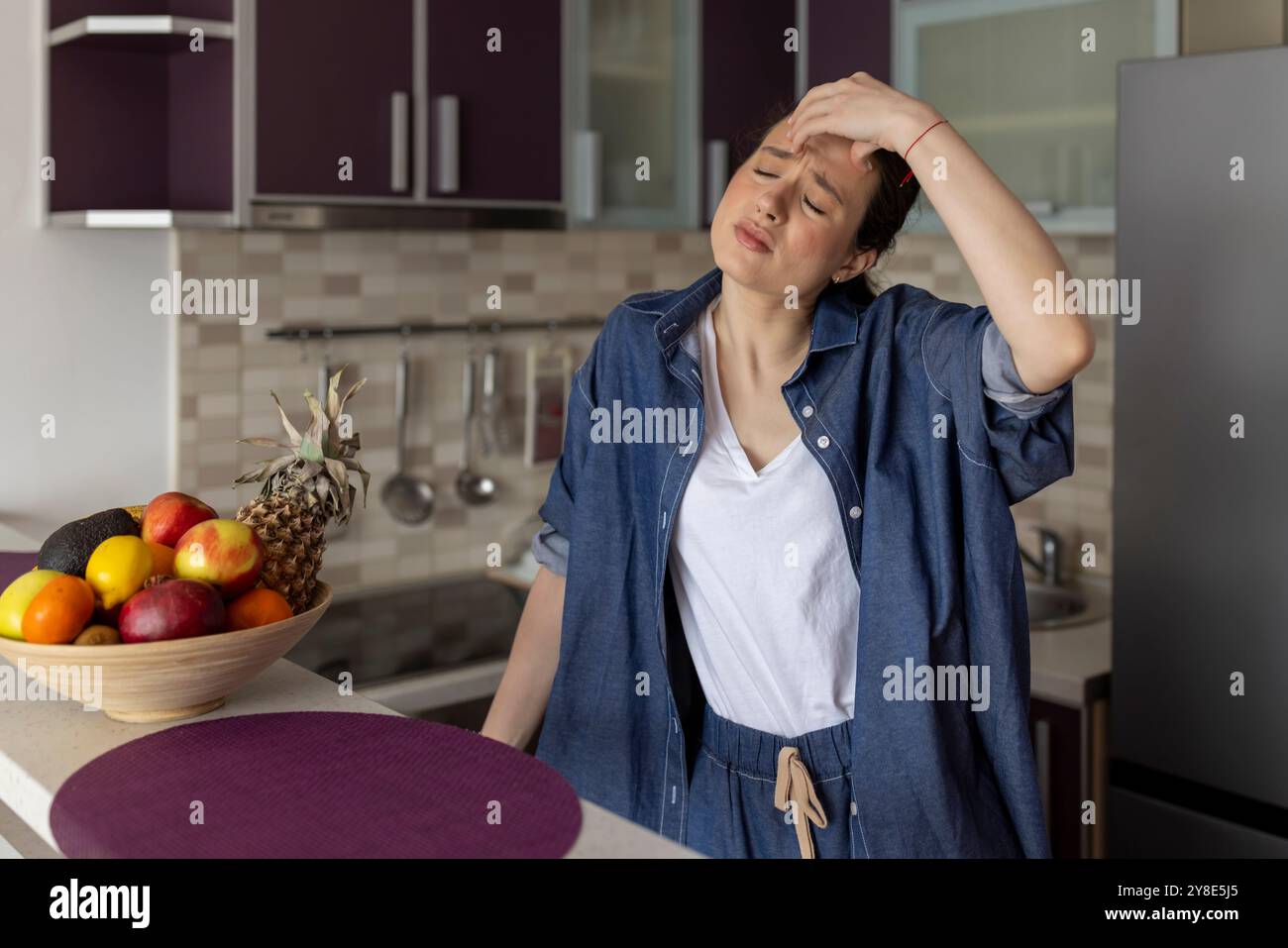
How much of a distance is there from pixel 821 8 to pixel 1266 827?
179 centimetres

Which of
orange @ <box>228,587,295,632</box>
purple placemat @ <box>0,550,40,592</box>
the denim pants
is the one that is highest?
orange @ <box>228,587,295,632</box>

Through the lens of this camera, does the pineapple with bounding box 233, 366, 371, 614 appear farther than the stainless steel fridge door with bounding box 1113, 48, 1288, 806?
No

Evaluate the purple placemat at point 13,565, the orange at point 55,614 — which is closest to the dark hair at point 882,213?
the orange at point 55,614

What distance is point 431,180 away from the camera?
8.27ft

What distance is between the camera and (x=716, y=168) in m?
2.90

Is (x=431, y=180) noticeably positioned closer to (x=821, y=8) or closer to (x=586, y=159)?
(x=586, y=159)

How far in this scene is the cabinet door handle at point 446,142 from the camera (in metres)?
2.49

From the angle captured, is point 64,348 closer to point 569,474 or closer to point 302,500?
point 569,474

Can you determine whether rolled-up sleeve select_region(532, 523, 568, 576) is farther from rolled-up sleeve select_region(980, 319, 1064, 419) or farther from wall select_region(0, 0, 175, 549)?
wall select_region(0, 0, 175, 549)

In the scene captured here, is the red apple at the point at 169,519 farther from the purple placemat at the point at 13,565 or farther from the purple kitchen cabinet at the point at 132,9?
the purple kitchen cabinet at the point at 132,9

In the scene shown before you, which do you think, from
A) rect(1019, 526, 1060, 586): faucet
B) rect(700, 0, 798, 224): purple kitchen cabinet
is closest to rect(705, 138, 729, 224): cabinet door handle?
rect(700, 0, 798, 224): purple kitchen cabinet

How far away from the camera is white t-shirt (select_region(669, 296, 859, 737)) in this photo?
148 cm

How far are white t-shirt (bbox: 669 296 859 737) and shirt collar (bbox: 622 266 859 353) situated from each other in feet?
0.41
